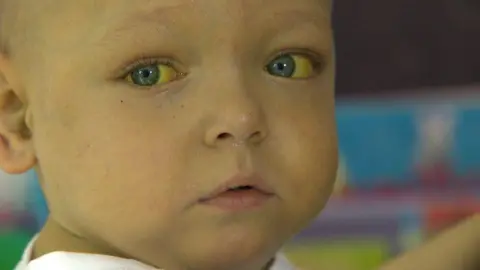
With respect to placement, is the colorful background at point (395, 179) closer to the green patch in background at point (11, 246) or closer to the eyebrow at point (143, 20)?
the green patch in background at point (11, 246)

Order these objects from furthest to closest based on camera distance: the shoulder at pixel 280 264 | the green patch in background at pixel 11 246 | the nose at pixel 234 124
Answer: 1. the green patch in background at pixel 11 246
2. the shoulder at pixel 280 264
3. the nose at pixel 234 124

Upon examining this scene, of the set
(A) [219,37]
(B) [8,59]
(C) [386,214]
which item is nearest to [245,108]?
(A) [219,37]

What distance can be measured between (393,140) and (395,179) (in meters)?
0.06

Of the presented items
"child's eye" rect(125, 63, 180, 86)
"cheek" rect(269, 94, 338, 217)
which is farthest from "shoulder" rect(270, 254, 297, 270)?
"child's eye" rect(125, 63, 180, 86)

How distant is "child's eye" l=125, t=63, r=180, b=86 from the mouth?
74mm

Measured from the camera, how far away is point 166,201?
522 millimetres

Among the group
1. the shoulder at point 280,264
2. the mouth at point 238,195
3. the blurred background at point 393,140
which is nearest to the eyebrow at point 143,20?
the mouth at point 238,195

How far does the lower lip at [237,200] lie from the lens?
518 millimetres

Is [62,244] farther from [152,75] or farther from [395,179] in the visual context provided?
[395,179]

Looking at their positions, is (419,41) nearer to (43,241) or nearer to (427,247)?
(427,247)

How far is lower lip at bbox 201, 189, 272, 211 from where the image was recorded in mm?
518

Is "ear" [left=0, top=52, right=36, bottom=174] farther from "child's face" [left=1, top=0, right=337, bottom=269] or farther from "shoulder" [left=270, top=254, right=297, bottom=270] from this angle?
"shoulder" [left=270, top=254, right=297, bottom=270]

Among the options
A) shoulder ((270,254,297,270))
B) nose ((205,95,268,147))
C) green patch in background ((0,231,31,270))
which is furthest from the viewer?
green patch in background ((0,231,31,270))

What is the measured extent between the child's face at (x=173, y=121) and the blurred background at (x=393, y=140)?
0.75m
